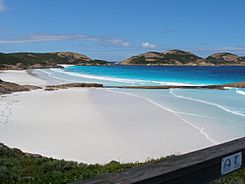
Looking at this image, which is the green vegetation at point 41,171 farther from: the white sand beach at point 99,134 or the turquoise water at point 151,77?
the turquoise water at point 151,77

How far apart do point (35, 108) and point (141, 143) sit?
1196cm

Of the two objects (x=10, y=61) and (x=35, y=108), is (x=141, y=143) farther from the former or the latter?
(x=10, y=61)

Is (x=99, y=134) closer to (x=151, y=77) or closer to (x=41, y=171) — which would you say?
(x=41, y=171)

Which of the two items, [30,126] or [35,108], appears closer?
[30,126]

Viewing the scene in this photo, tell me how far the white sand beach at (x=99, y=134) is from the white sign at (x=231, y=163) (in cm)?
839

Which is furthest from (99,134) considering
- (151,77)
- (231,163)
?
(151,77)

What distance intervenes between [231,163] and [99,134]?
12.4 metres

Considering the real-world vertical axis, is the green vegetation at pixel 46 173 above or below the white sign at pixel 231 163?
below

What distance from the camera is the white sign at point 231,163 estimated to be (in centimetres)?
264

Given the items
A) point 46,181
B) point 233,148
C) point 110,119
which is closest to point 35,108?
point 110,119

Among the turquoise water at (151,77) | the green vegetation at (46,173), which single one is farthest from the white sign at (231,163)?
the turquoise water at (151,77)

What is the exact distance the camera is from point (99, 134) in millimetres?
15039

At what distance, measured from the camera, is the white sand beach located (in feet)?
39.7

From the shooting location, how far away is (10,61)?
151625 millimetres
